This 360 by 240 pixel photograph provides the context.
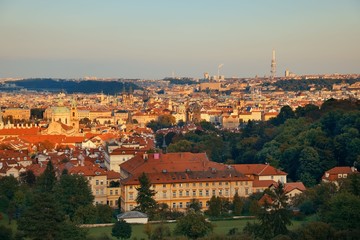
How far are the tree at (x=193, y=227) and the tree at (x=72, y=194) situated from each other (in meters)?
5.81

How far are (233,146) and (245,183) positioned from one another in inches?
690

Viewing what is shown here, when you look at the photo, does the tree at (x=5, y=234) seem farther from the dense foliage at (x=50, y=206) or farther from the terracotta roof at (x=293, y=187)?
the terracotta roof at (x=293, y=187)

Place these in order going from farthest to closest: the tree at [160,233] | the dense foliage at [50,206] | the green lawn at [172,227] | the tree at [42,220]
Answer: the green lawn at [172,227] < the tree at [160,233] < the dense foliage at [50,206] < the tree at [42,220]

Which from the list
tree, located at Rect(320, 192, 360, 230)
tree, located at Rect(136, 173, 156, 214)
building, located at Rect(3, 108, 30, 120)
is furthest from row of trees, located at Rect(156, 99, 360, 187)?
building, located at Rect(3, 108, 30, 120)

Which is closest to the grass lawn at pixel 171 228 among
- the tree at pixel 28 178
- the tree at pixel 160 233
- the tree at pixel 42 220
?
the tree at pixel 160 233

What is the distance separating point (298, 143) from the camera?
136 feet

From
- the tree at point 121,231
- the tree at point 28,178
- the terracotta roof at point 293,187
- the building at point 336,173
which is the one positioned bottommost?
the tree at point 28,178

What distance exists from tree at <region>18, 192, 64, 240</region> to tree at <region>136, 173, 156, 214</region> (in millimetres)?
5837

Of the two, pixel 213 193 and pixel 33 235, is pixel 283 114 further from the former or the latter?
pixel 33 235

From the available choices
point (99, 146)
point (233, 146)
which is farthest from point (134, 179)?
point (99, 146)

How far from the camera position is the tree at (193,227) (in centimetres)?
2473

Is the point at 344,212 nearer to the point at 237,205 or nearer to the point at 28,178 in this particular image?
the point at 237,205

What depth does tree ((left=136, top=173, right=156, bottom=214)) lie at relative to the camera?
29.9 meters

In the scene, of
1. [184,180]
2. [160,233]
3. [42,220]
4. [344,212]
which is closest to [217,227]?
[160,233]
